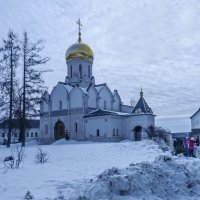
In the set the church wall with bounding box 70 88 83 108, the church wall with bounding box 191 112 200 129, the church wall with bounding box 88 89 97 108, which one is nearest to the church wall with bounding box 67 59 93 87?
the church wall with bounding box 88 89 97 108

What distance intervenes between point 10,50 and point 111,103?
697 inches

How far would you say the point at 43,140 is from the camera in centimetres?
3959

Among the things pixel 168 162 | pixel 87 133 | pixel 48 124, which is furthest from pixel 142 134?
pixel 168 162

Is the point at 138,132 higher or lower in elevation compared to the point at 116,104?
lower

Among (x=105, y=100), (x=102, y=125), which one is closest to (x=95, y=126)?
(x=102, y=125)

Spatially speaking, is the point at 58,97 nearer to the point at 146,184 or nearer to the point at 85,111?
the point at 85,111

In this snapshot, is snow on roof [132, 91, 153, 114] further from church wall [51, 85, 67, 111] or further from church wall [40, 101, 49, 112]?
church wall [40, 101, 49, 112]

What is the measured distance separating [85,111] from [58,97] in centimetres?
428

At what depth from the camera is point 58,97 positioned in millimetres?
39219

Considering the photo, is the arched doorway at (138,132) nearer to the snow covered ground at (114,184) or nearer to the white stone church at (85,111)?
the white stone church at (85,111)

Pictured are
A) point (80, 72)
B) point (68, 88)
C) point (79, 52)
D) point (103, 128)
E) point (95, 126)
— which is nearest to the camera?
point (103, 128)

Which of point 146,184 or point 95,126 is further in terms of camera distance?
point 95,126

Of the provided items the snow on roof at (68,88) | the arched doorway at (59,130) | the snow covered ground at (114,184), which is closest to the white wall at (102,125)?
the arched doorway at (59,130)

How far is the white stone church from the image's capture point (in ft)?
119
